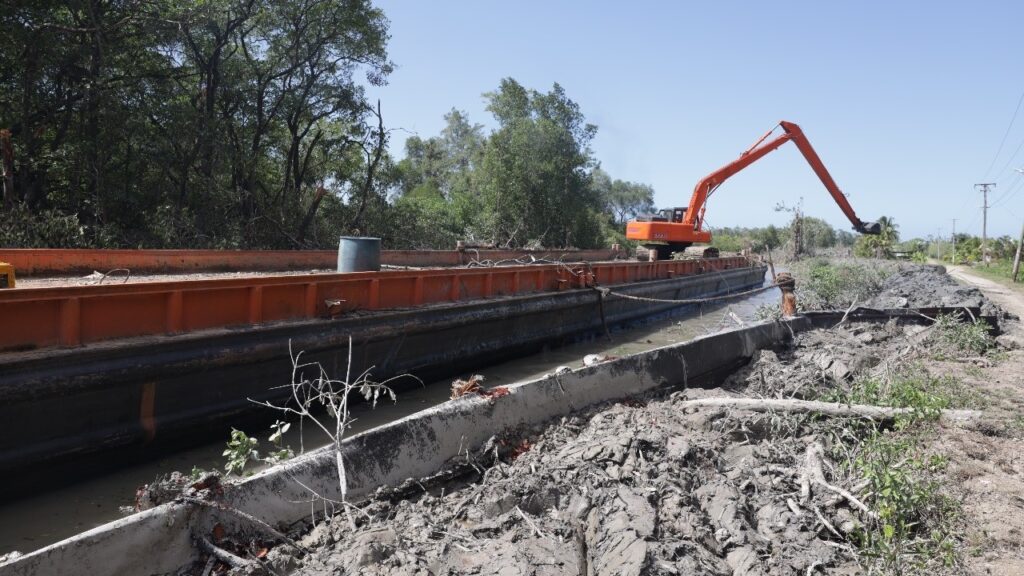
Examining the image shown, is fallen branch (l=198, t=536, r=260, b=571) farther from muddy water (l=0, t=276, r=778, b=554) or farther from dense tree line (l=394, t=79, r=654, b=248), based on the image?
dense tree line (l=394, t=79, r=654, b=248)

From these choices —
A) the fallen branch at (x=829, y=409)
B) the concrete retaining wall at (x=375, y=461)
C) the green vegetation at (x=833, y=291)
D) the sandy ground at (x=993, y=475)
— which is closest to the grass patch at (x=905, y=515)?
the sandy ground at (x=993, y=475)

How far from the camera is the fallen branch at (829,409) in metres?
5.35

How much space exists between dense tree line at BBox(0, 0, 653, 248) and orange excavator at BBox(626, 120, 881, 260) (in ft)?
23.7

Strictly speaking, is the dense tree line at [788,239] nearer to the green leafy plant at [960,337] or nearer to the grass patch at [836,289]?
the grass patch at [836,289]

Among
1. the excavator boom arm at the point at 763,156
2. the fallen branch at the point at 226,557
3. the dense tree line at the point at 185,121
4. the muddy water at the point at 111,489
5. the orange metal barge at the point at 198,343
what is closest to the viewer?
the fallen branch at the point at 226,557

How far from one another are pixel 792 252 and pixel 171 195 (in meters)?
36.1

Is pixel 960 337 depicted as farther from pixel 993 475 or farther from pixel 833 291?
pixel 833 291

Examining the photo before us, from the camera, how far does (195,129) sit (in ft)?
46.8

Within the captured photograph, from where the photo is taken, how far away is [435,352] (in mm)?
9094

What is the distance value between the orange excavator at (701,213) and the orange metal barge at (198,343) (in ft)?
32.0

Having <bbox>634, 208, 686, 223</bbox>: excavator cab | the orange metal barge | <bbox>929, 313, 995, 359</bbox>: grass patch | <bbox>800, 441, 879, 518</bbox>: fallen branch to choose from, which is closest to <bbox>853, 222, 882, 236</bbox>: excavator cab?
<bbox>634, 208, 686, 223</bbox>: excavator cab

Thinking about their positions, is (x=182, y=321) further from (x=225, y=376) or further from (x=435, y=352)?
(x=435, y=352)

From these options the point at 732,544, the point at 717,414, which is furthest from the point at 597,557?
the point at 717,414

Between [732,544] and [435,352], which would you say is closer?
[732,544]
